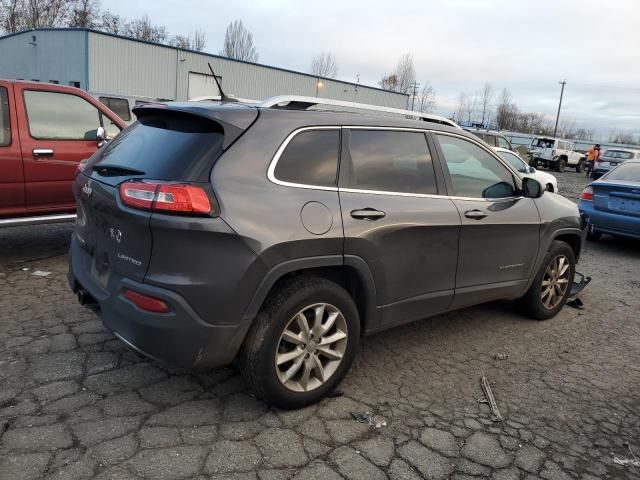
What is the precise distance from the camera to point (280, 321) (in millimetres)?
2857

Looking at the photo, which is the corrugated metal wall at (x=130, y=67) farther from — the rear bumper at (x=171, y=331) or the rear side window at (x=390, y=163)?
the rear bumper at (x=171, y=331)

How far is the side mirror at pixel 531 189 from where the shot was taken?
4.42m

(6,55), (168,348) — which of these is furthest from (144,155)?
(6,55)

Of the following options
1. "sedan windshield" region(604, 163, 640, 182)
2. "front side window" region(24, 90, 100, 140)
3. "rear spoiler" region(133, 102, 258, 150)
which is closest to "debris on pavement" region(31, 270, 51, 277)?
"front side window" region(24, 90, 100, 140)

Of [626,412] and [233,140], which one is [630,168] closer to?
[626,412]

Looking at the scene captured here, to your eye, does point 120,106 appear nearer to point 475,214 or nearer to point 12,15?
point 475,214

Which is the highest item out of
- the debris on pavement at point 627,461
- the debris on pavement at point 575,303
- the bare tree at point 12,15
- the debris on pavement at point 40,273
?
the bare tree at point 12,15

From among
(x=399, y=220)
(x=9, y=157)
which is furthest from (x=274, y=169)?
(x=9, y=157)

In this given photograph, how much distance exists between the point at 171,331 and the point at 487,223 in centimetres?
248

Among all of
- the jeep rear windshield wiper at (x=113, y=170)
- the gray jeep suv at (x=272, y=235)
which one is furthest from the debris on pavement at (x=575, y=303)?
the jeep rear windshield wiper at (x=113, y=170)

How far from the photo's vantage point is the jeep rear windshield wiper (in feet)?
9.55

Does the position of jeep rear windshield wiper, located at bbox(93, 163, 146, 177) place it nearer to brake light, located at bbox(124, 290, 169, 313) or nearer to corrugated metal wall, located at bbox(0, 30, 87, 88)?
brake light, located at bbox(124, 290, 169, 313)

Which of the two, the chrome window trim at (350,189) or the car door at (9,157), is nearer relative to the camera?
the chrome window trim at (350,189)

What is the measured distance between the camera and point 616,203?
818 cm
